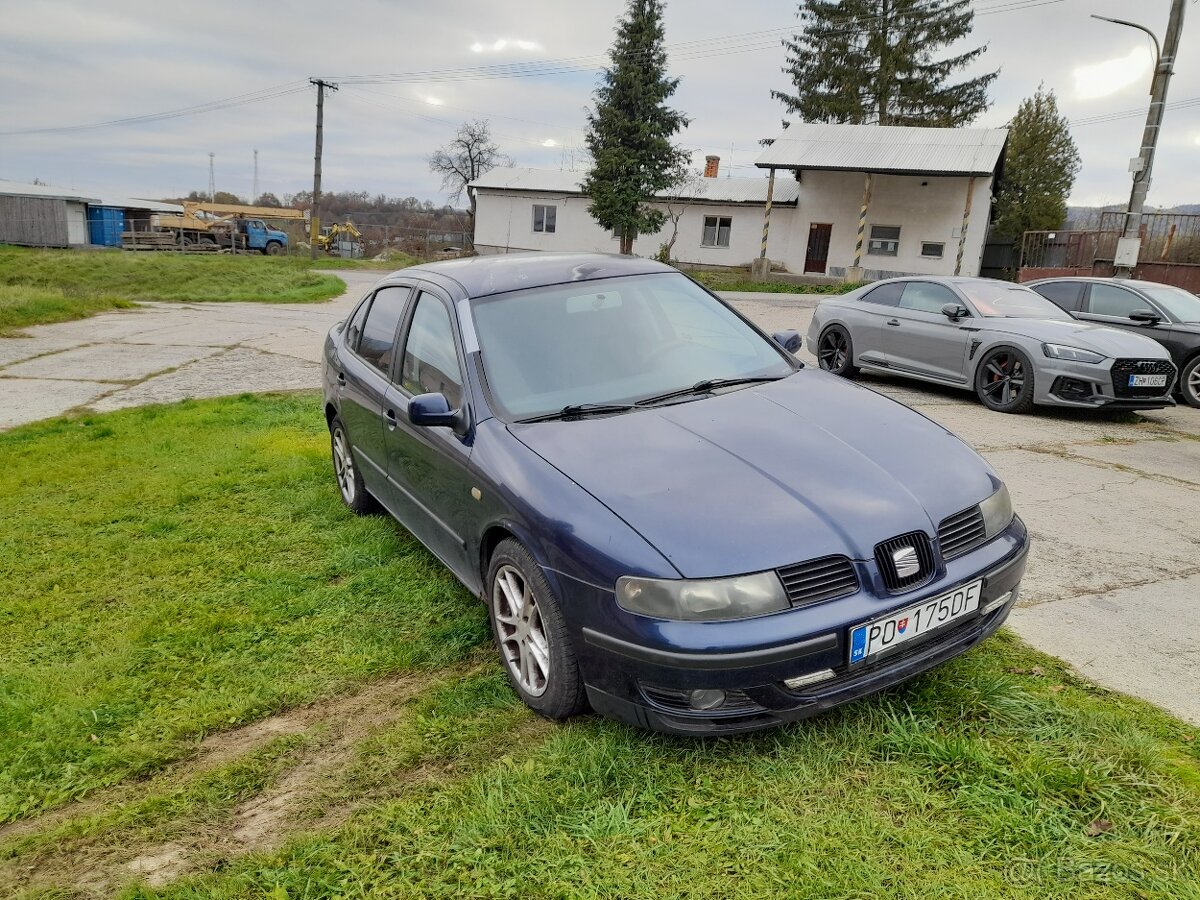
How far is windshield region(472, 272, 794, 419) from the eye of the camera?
3.38 meters

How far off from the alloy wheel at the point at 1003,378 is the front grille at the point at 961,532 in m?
5.97

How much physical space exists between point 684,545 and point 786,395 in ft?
4.17

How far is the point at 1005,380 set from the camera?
820 centimetres

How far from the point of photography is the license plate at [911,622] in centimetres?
245

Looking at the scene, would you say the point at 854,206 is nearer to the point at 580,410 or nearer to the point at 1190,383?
the point at 1190,383

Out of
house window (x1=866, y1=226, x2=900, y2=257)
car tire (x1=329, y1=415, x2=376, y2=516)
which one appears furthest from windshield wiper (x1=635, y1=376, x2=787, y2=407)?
house window (x1=866, y1=226, x2=900, y2=257)

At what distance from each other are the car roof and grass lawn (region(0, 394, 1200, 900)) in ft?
4.87

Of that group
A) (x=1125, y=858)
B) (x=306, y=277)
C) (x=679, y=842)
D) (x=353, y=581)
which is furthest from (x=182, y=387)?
(x=306, y=277)

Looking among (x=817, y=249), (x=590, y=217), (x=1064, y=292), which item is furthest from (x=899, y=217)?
(x=1064, y=292)

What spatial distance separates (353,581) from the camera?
13.4ft

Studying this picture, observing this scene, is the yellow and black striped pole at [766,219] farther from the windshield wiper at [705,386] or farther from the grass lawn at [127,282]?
the windshield wiper at [705,386]

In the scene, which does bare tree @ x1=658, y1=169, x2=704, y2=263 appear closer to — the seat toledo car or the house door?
the house door

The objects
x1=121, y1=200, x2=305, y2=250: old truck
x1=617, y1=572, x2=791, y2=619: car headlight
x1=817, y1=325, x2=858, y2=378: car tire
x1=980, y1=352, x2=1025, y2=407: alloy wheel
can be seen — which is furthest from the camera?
x1=121, y1=200, x2=305, y2=250: old truck

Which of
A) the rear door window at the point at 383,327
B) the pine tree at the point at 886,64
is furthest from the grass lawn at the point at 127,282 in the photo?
the pine tree at the point at 886,64
